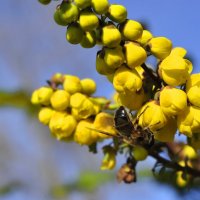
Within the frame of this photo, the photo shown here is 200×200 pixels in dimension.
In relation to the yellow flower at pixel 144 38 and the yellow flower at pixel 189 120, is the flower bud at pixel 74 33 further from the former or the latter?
the yellow flower at pixel 189 120

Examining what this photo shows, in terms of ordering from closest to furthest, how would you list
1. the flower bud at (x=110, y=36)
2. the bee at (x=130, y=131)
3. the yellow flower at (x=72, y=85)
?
the flower bud at (x=110, y=36), the bee at (x=130, y=131), the yellow flower at (x=72, y=85)

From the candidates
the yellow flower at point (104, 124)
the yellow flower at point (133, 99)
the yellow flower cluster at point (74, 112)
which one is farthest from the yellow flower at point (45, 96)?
the yellow flower at point (133, 99)

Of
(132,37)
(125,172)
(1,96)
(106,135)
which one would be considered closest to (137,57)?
(132,37)

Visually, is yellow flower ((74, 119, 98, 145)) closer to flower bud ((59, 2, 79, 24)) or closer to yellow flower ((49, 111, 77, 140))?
yellow flower ((49, 111, 77, 140))

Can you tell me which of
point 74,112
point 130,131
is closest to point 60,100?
point 74,112

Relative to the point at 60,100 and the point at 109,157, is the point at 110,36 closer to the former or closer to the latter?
the point at 60,100

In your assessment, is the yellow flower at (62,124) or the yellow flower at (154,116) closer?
the yellow flower at (154,116)
